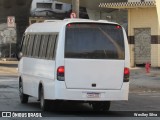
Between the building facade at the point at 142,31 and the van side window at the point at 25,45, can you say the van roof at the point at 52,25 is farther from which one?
the building facade at the point at 142,31

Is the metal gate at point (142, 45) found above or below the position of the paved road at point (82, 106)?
above

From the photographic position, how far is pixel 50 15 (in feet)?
189

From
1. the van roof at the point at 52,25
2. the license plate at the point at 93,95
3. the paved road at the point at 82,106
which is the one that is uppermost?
the van roof at the point at 52,25

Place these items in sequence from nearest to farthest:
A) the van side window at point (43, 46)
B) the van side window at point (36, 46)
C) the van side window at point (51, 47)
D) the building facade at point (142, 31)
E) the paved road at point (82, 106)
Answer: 1. the paved road at point (82, 106)
2. the van side window at point (51, 47)
3. the van side window at point (43, 46)
4. the van side window at point (36, 46)
5. the building facade at point (142, 31)

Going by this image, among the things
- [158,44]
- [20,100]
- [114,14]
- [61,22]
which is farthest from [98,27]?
[114,14]

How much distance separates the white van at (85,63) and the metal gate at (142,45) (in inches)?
972

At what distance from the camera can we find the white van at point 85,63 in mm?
16172

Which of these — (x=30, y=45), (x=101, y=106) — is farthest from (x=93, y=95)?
(x=30, y=45)

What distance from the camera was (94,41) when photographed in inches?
651

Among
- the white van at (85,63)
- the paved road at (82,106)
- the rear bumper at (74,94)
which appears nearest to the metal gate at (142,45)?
the paved road at (82,106)

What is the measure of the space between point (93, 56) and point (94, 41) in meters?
0.46

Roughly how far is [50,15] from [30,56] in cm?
3908

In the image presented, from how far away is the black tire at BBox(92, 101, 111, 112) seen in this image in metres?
17.5

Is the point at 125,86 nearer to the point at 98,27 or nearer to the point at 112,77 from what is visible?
the point at 112,77
